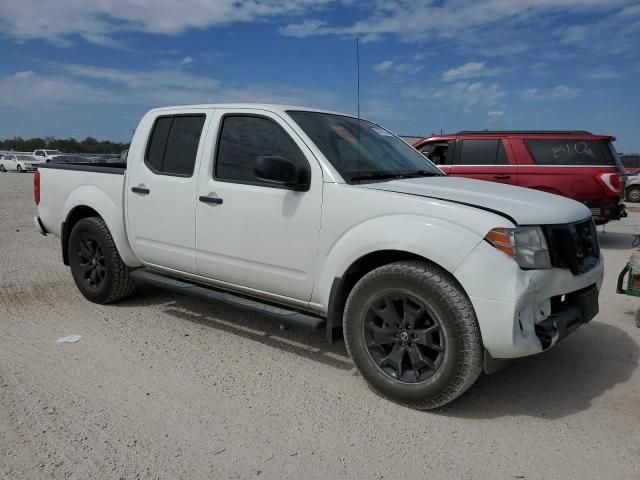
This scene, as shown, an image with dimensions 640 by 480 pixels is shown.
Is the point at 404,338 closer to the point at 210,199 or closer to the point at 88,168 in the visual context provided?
the point at 210,199

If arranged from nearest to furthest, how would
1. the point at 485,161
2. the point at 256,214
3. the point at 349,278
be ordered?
1. the point at 349,278
2. the point at 256,214
3. the point at 485,161

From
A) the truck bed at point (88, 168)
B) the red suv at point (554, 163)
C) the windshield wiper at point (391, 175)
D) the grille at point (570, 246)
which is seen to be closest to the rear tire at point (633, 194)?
the red suv at point (554, 163)

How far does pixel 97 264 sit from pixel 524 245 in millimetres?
4197

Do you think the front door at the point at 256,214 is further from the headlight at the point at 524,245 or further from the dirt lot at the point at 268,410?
the headlight at the point at 524,245

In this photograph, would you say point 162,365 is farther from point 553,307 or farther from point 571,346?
point 571,346

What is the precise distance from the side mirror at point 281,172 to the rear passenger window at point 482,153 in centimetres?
759

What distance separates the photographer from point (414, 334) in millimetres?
3342

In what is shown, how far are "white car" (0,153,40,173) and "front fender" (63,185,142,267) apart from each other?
134 feet

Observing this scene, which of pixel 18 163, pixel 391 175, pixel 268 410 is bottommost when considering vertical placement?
pixel 268 410

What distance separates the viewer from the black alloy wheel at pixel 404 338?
3291 millimetres

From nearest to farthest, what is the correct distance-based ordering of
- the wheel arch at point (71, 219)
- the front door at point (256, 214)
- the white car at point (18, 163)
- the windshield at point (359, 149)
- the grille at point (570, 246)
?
the grille at point (570, 246)
the front door at point (256, 214)
the windshield at point (359, 149)
the wheel arch at point (71, 219)
the white car at point (18, 163)

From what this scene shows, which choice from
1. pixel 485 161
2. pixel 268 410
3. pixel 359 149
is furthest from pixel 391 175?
pixel 485 161

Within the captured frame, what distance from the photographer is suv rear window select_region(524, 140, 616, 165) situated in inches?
395

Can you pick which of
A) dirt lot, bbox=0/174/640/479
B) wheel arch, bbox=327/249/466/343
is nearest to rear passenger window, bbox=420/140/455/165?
dirt lot, bbox=0/174/640/479
